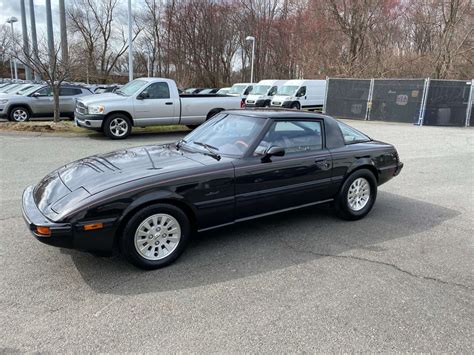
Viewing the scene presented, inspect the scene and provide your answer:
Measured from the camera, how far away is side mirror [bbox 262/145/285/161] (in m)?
4.11

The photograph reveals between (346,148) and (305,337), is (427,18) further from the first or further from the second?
(305,337)

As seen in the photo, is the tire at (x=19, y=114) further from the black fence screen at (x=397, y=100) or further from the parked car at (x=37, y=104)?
the black fence screen at (x=397, y=100)

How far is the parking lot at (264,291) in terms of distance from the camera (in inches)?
106

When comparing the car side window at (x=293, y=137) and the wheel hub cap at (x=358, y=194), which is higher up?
the car side window at (x=293, y=137)

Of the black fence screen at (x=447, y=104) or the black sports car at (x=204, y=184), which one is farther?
the black fence screen at (x=447, y=104)

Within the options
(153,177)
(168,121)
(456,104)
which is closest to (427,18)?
(456,104)

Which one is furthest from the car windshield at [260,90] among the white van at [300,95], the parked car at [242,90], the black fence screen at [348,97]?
the black fence screen at [348,97]

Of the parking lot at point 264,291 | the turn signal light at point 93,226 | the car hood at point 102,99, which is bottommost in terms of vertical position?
the parking lot at point 264,291

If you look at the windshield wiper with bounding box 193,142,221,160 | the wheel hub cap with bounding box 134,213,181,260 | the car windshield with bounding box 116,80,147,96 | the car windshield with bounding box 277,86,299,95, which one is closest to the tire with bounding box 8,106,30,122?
the car windshield with bounding box 116,80,147,96

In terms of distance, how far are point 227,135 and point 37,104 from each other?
13326mm

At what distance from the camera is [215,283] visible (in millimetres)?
3414

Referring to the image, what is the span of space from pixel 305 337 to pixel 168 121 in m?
10.4

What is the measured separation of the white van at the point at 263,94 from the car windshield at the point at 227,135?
65.4 feet

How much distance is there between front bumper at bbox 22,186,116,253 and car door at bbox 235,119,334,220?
1.34 m
